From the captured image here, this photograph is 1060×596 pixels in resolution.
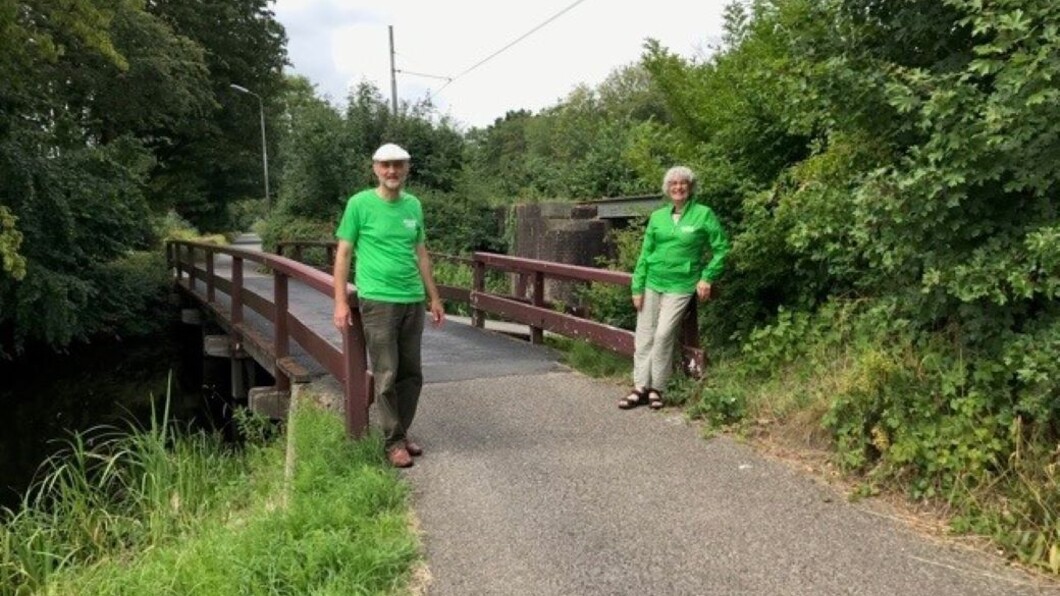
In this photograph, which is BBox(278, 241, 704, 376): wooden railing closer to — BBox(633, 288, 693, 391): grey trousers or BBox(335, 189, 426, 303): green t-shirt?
BBox(633, 288, 693, 391): grey trousers

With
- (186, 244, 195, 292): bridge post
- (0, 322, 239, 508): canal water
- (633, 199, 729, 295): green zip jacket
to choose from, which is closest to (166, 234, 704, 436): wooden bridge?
(633, 199, 729, 295): green zip jacket

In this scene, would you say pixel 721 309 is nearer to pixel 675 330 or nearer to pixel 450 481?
pixel 675 330

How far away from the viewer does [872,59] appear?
4.12 metres

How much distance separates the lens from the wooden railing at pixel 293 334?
4.86 metres

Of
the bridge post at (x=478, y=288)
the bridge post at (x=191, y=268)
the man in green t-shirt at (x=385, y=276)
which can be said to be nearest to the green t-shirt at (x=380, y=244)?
the man in green t-shirt at (x=385, y=276)

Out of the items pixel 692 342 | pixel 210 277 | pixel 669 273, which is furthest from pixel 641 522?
pixel 210 277

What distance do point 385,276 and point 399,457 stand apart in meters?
0.98

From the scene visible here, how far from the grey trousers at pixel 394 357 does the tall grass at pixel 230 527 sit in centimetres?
17

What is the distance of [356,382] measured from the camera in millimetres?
4848

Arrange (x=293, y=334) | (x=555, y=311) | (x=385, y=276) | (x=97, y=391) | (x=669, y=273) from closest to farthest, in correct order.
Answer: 1. (x=385, y=276)
2. (x=669, y=273)
3. (x=293, y=334)
4. (x=555, y=311)
5. (x=97, y=391)

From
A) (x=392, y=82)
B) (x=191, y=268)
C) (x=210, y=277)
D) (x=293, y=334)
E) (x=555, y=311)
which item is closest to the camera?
(x=293, y=334)

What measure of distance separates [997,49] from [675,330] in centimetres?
281

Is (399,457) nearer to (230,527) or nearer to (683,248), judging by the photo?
(230,527)

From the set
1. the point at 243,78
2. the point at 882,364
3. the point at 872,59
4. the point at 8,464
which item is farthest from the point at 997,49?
the point at 243,78
